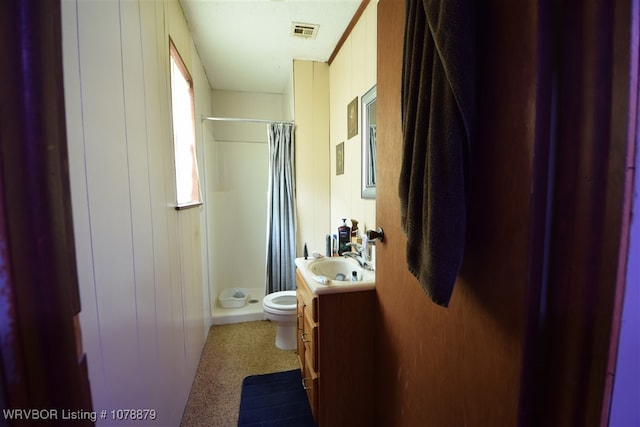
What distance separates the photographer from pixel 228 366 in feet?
6.40

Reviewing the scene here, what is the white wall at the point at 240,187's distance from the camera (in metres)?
3.04

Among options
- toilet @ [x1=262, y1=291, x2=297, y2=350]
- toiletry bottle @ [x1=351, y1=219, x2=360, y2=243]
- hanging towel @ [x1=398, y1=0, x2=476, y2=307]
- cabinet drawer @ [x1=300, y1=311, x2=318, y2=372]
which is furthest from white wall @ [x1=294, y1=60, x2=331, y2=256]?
hanging towel @ [x1=398, y1=0, x2=476, y2=307]

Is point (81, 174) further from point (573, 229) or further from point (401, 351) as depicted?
point (401, 351)

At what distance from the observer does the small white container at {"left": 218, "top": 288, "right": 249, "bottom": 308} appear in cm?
274

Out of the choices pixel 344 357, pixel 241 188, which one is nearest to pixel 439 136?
pixel 344 357

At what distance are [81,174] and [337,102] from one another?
1964 millimetres

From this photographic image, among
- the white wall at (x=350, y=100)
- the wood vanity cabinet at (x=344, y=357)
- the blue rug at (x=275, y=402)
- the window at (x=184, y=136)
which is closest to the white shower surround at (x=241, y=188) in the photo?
the window at (x=184, y=136)

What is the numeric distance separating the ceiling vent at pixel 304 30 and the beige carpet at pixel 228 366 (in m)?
2.52

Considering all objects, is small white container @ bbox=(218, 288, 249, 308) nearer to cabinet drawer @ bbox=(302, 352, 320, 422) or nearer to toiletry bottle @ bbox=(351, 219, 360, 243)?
cabinet drawer @ bbox=(302, 352, 320, 422)

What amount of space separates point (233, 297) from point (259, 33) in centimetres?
257

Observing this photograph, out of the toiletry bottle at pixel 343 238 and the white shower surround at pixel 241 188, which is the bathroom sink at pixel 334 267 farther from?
the white shower surround at pixel 241 188

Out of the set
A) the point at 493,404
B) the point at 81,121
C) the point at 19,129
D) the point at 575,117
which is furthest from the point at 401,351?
the point at 81,121

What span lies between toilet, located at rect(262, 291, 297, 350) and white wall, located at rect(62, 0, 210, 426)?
0.67m

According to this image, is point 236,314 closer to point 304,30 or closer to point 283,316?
point 283,316
